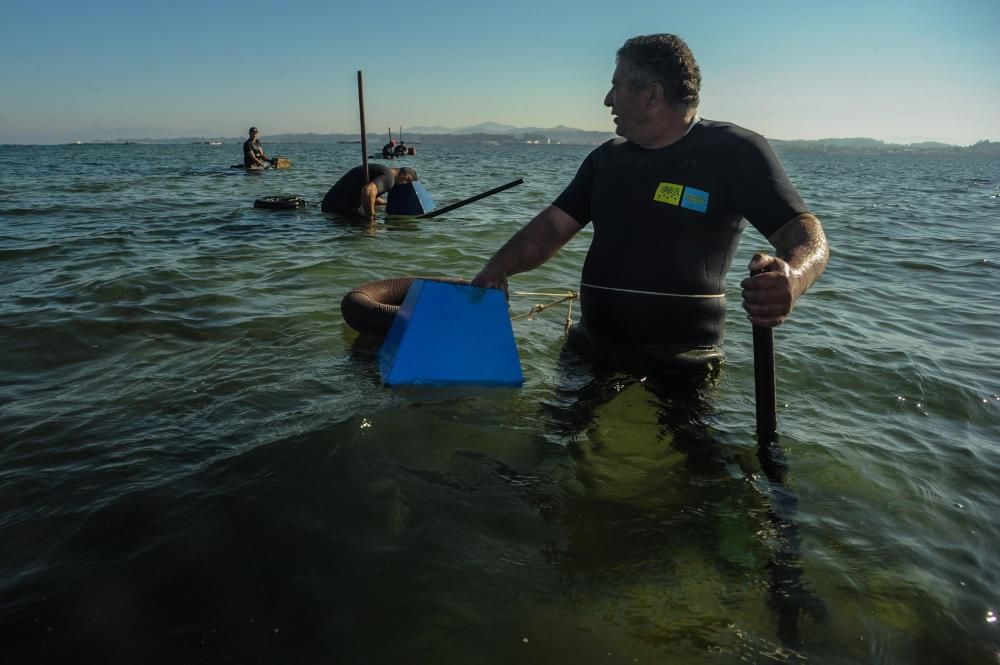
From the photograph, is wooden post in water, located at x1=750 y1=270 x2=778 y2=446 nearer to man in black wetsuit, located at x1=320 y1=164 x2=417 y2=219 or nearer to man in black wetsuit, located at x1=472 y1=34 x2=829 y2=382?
man in black wetsuit, located at x1=472 y1=34 x2=829 y2=382

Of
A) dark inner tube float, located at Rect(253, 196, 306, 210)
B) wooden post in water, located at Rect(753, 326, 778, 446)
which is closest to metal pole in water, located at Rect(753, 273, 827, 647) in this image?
wooden post in water, located at Rect(753, 326, 778, 446)

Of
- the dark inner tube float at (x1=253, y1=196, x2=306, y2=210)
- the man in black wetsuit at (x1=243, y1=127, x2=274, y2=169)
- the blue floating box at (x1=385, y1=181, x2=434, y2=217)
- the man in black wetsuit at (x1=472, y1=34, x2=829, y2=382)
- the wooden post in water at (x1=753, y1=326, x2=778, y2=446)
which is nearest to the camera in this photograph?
the wooden post in water at (x1=753, y1=326, x2=778, y2=446)

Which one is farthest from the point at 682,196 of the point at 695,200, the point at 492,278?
the point at 492,278

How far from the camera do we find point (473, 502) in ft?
9.47

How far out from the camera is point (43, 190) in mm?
Result: 18141

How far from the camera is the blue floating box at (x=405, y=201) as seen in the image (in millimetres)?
13562

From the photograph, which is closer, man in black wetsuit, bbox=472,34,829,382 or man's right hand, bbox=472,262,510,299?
man in black wetsuit, bbox=472,34,829,382

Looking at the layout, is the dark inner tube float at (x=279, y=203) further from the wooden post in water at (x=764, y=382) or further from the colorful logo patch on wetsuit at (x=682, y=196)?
the wooden post in water at (x=764, y=382)

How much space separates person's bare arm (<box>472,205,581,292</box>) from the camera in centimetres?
363

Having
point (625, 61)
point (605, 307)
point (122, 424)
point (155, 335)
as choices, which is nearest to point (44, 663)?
point (122, 424)

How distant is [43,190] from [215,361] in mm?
18293

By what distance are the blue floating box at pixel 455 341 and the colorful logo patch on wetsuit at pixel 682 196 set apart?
3.52 feet

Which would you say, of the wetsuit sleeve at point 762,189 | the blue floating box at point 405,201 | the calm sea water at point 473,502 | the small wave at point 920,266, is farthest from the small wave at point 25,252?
the small wave at point 920,266

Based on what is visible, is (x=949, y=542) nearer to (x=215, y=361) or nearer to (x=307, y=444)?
(x=307, y=444)
